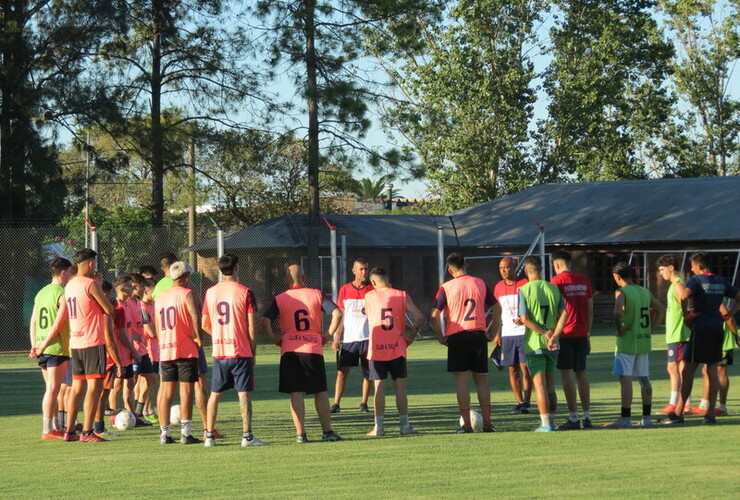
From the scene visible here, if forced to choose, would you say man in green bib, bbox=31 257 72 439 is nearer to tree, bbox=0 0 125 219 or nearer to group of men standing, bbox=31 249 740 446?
group of men standing, bbox=31 249 740 446

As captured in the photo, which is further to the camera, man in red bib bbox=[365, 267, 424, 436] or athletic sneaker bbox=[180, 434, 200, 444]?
man in red bib bbox=[365, 267, 424, 436]

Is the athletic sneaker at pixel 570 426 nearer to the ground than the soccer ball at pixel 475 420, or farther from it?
nearer to the ground

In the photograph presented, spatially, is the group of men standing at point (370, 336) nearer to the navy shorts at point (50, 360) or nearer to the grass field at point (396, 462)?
the navy shorts at point (50, 360)

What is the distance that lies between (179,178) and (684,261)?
614 inches

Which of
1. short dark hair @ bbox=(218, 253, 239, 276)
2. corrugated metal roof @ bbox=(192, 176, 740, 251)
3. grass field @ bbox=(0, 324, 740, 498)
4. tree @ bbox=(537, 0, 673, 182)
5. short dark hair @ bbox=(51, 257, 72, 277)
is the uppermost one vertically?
tree @ bbox=(537, 0, 673, 182)

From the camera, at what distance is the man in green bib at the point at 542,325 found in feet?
37.8

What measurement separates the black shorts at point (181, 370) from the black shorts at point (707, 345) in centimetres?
Result: 549

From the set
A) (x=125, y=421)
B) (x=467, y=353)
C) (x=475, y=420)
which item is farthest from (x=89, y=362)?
(x=475, y=420)

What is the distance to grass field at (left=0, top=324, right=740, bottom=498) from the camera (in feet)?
26.8

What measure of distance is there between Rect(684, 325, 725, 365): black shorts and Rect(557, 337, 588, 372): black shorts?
4.46ft

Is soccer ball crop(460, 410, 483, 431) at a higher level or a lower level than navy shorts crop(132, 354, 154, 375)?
lower

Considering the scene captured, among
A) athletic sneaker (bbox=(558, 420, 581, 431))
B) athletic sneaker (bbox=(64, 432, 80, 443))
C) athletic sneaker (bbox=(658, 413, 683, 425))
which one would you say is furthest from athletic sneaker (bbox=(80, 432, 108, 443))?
athletic sneaker (bbox=(658, 413, 683, 425))

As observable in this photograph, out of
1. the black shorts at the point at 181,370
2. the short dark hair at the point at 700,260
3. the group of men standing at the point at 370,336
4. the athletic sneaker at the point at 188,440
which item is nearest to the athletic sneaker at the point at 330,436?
the group of men standing at the point at 370,336

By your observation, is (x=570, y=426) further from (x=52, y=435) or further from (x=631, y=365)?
(x=52, y=435)
